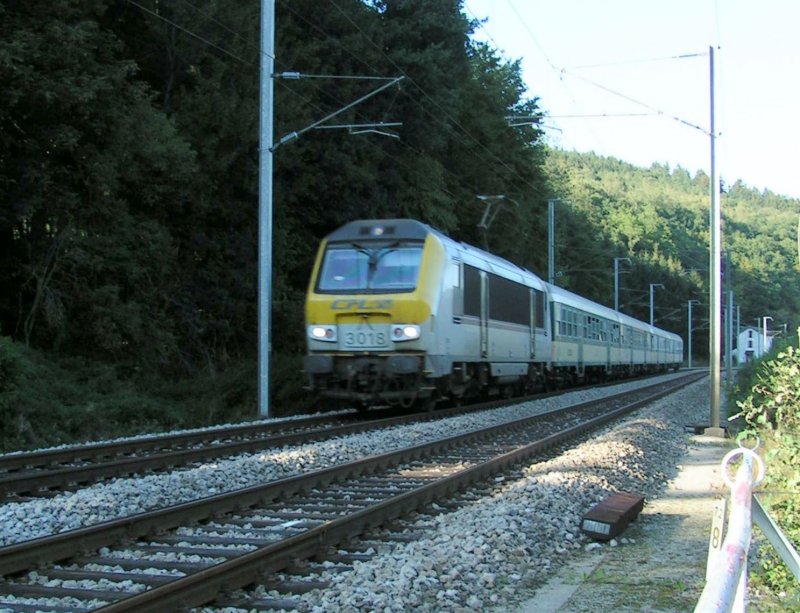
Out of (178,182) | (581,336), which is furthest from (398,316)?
(581,336)

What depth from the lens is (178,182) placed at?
2227 centimetres

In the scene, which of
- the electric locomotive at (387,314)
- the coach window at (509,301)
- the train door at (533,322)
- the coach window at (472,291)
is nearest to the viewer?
the electric locomotive at (387,314)

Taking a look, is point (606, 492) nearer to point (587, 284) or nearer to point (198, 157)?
point (198, 157)

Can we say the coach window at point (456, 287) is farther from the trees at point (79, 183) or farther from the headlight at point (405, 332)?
the trees at point (79, 183)

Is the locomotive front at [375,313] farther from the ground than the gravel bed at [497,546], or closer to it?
farther from the ground

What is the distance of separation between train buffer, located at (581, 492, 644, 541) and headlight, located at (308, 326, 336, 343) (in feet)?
27.9

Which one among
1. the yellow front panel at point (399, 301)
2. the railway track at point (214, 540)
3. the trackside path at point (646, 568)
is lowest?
the trackside path at point (646, 568)

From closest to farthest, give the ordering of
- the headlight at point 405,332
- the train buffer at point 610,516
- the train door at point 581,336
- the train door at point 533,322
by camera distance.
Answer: the train buffer at point 610,516 → the headlight at point 405,332 → the train door at point 533,322 → the train door at point 581,336

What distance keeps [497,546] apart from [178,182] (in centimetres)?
1754

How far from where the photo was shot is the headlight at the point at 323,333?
1614 cm

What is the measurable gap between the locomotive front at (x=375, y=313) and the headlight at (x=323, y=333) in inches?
0.7

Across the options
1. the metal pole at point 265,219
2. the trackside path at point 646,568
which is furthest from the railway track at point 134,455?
the trackside path at point 646,568

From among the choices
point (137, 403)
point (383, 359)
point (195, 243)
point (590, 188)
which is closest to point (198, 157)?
point (195, 243)

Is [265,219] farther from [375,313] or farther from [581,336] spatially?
[581,336]
